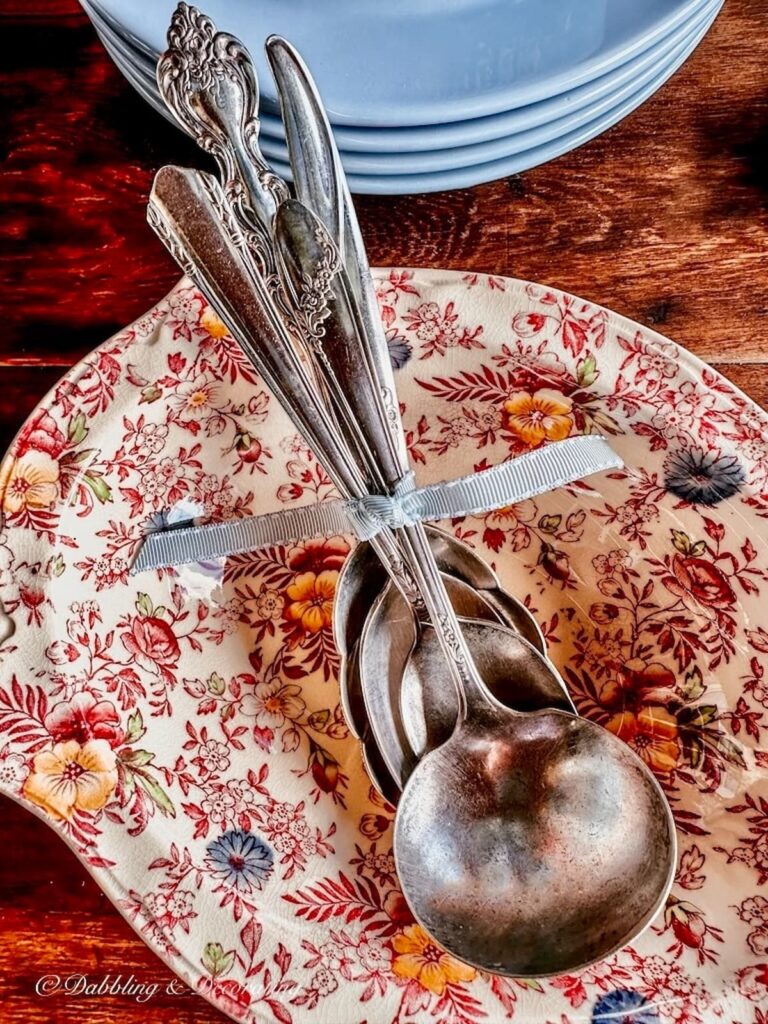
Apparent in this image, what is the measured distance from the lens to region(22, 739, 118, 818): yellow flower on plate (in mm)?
365

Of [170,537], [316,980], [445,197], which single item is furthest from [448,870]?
[445,197]

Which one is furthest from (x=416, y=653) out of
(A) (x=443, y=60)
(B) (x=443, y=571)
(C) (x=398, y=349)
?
(A) (x=443, y=60)

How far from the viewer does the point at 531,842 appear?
0.36m

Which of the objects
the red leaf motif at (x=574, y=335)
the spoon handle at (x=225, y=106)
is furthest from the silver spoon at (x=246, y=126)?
the red leaf motif at (x=574, y=335)

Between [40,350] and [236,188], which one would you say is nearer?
[236,188]

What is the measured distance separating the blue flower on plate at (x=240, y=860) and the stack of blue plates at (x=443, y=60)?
0.93ft

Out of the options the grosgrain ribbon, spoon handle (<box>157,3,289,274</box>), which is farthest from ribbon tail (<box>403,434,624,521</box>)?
spoon handle (<box>157,3,289,274</box>)

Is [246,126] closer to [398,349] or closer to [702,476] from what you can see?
[398,349]

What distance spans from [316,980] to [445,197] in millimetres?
356

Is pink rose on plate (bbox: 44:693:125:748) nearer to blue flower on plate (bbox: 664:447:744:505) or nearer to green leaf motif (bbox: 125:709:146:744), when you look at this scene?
green leaf motif (bbox: 125:709:146:744)

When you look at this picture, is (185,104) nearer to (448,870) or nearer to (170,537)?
(170,537)

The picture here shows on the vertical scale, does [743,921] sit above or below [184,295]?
below

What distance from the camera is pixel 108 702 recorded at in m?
0.39

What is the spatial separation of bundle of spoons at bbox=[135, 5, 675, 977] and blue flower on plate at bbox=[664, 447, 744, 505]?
9 cm
